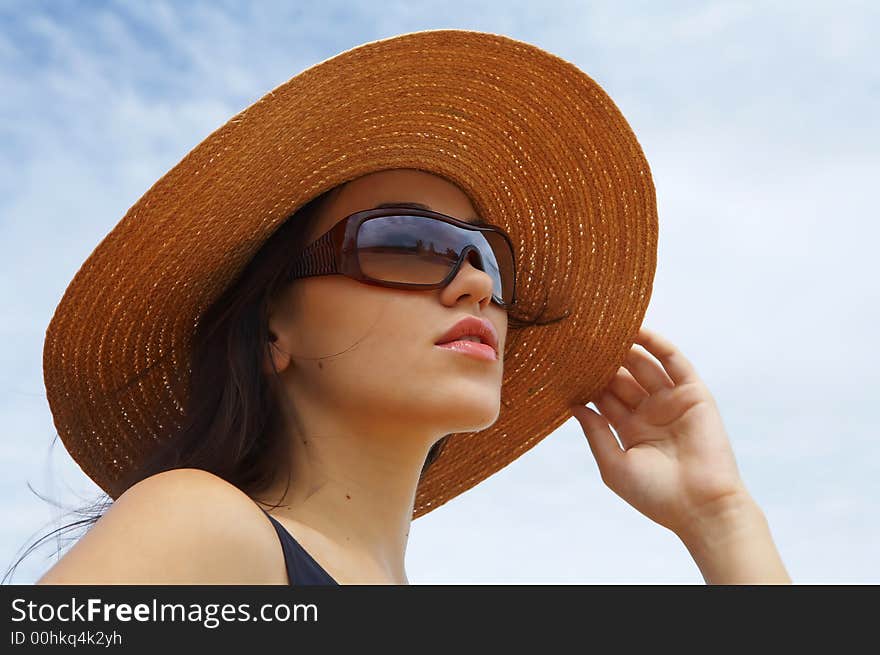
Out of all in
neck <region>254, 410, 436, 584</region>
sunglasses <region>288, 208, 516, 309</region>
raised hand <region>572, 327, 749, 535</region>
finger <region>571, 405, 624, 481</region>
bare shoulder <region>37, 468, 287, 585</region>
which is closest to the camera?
bare shoulder <region>37, 468, 287, 585</region>

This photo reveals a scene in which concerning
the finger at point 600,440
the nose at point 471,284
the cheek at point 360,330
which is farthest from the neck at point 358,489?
the finger at point 600,440

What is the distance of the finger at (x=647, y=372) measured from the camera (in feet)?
10.1

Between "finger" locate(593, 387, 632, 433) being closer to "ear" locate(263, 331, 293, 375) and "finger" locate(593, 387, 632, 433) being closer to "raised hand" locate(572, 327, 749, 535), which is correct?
"raised hand" locate(572, 327, 749, 535)

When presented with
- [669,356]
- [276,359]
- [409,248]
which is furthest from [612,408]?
[276,359]

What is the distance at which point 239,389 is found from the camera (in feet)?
8.23

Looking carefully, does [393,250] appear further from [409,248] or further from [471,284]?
[471,284]

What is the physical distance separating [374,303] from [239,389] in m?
0.40

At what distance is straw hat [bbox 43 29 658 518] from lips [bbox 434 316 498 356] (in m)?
0.49

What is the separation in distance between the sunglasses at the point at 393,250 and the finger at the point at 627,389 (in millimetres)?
778

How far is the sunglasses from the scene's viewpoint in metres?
2.46

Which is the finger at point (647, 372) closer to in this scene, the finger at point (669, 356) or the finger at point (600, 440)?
the finger at point (669, 356)

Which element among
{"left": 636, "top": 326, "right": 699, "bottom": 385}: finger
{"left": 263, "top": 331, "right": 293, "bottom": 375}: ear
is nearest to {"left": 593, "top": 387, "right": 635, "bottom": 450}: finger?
{"left": 636, "top": 326, "right": 699, "bottom": 385}: finger

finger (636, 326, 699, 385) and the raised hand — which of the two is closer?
the raised hand
